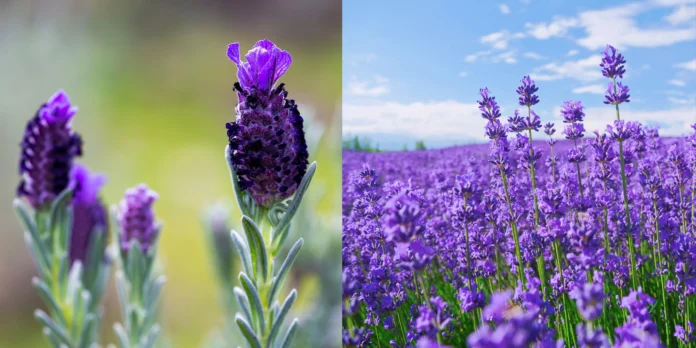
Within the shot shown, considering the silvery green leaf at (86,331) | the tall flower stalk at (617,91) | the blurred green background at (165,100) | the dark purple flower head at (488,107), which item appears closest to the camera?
the silvery green leaf at (86,331)

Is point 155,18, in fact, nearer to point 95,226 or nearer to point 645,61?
point 95,226

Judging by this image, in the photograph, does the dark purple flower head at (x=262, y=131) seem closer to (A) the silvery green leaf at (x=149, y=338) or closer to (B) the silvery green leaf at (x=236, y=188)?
(B) the silvery green leaf at (x=236, y=188)

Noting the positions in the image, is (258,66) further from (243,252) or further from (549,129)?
(549,129)

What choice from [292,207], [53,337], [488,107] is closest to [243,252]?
[292,207]

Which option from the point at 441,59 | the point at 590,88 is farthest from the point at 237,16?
the point at 590,88

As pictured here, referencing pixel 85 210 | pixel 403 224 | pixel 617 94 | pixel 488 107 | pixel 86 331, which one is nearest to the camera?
pixel 403 224

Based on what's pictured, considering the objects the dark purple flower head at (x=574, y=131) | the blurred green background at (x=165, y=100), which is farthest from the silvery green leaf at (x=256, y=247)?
the dark purple flower head at (x=574, y=131)
